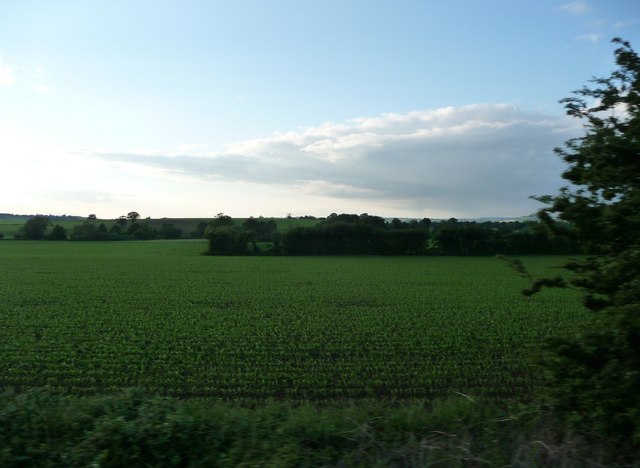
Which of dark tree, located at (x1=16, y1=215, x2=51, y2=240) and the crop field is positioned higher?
dark tree, located at (x1=16, y1=215, x2=51, y2=240)

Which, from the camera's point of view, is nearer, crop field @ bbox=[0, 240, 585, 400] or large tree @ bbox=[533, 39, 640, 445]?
large tree @ bbox=[533, 39, 640, 445]

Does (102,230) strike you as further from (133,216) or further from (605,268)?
(605,268)

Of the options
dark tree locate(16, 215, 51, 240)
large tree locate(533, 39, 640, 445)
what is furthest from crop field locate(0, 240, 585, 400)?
dark tree locate(16, 215, 51, 240)

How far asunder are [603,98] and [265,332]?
12313mm

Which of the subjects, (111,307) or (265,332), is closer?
(265,332)

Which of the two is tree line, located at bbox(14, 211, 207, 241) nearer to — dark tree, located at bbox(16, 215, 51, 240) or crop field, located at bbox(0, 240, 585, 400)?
dark tree, located at bbox(16, 215, 51, 240)

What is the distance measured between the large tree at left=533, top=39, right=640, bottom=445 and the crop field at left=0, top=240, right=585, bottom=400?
2.83 ft

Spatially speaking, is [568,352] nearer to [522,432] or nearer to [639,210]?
[522,432]

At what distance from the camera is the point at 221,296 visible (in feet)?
81.8

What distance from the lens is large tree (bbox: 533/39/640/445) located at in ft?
12.4

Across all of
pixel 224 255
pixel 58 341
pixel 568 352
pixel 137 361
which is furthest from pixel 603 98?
pixel 224 255

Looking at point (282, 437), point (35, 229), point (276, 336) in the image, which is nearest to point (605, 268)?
point (282, 437)

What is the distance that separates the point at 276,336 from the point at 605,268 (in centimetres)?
1156

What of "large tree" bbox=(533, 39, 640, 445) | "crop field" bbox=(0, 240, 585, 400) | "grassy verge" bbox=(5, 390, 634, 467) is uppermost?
"large tree" bbox=(533, 39, 640, 445)
